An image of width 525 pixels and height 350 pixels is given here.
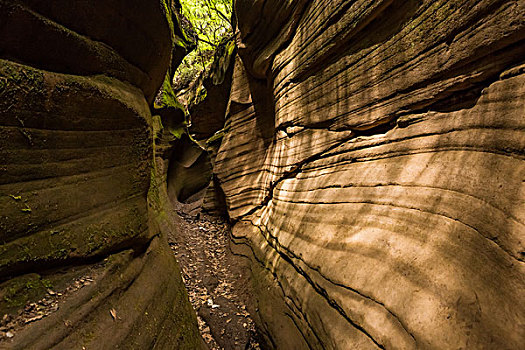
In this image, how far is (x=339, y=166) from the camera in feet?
11.5

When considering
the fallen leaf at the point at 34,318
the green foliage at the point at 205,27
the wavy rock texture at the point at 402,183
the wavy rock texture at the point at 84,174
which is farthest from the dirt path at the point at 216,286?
the green foliage at the point at 205,27

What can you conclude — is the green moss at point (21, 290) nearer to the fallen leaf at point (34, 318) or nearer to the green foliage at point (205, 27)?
the fallen leaf at point (34, 318)

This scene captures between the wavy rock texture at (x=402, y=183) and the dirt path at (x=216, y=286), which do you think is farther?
the dirt path at (x=216, y=286)

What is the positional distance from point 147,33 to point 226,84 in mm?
7036

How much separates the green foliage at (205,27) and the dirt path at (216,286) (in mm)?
8972

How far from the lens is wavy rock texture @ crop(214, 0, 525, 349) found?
155 centimetres

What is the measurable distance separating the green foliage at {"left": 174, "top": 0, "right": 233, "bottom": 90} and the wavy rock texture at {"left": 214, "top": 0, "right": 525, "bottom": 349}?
8.64 metres

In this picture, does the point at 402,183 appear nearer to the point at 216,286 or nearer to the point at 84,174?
the point at 84,174

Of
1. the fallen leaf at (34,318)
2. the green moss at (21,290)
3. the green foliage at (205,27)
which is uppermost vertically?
the green foliage at (205,27)

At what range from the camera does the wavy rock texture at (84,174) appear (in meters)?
1.77

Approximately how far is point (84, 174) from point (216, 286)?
12.3 ft

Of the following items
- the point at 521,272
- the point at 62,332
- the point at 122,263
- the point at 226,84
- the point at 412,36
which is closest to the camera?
the point at 521,272

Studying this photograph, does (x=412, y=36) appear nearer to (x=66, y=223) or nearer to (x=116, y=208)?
(x=116, y=208)

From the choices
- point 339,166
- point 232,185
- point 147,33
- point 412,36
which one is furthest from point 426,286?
point 232,185
